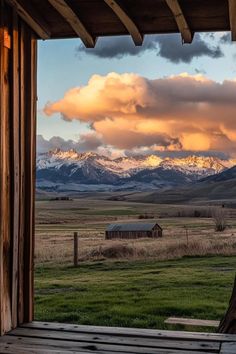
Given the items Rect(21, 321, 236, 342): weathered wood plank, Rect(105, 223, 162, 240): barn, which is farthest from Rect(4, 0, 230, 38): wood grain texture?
Rect(105, 223, 162, 240): barn

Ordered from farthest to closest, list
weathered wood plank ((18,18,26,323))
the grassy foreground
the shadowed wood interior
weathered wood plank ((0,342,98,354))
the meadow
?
the meadow, the grassy foreground, weathered wood plank ((18,18,26,323)), the shadowed wood interior, weathered wood plank ((0,342,98,354))

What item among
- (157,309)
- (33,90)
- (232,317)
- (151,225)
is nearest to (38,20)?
(33,90)

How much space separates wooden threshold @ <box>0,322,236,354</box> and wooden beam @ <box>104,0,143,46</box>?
235cm

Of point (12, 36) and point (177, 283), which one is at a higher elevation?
point (12, 36)

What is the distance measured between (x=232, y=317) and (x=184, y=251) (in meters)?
16.4

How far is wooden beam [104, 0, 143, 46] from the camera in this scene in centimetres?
375

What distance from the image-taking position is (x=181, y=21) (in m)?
3.87

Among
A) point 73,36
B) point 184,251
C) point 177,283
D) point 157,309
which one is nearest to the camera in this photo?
point 73,36

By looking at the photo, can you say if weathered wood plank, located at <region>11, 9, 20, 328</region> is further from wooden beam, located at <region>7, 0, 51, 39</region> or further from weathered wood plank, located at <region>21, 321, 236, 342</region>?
weathered wood plank, located at <region>21, 321, 236, 342</region>

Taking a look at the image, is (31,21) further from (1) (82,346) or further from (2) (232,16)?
(1) (82,346)

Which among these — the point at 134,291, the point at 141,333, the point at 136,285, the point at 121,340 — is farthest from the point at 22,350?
the point at 136,285

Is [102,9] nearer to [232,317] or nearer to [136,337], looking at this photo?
[136,337]

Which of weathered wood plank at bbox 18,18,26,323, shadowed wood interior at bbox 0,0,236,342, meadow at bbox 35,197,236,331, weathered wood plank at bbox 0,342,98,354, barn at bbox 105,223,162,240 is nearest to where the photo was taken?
weathered wood plank at bbox 0,342,98,354

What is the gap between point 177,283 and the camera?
43.7 feet
